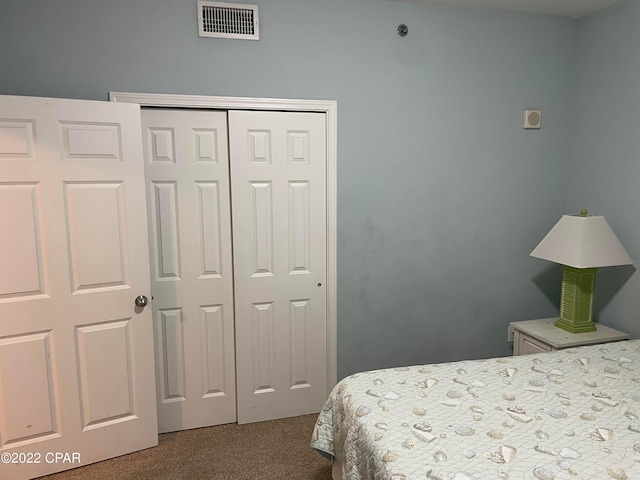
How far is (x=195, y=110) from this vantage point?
105 inches

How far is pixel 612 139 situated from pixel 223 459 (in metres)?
3.06

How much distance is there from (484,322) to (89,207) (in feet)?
8.66

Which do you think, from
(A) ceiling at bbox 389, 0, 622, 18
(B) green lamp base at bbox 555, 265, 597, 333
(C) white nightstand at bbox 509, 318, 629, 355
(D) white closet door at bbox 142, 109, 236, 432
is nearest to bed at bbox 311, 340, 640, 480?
(C) white nightstand at bbox 509, 318, 629, 355

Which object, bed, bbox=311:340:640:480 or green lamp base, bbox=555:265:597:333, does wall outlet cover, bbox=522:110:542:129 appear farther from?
bed, bbox=311:340:640:480

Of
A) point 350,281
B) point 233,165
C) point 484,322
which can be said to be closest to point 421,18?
point 233,165

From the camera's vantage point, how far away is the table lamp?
2.70m

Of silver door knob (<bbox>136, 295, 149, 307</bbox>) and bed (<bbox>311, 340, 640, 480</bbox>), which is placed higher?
silver door knob (<bbox>136, 295, 149, 307</bbox>)

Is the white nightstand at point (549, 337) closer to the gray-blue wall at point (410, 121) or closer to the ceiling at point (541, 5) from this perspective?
the gray-blue wall at point (410, 121)

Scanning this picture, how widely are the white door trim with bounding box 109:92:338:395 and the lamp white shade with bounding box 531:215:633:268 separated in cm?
134

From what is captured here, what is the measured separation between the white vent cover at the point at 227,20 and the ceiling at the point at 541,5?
3.27 feet

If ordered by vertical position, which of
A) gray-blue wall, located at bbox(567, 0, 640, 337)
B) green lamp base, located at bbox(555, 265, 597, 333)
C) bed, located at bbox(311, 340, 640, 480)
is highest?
gray-blue wall, located at bbox(567, 0, 640, 337)

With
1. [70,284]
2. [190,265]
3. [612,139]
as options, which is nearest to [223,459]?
[190,265]

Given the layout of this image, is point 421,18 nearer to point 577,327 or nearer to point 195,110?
point 195,110

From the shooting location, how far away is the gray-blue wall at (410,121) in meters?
2.57
